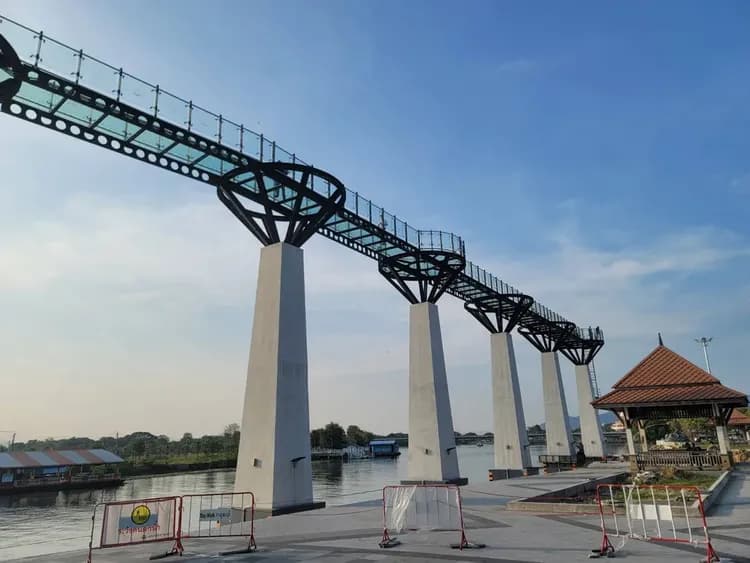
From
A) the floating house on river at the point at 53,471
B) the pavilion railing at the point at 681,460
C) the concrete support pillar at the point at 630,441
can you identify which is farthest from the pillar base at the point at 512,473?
the floating house on river at the point at 53,471

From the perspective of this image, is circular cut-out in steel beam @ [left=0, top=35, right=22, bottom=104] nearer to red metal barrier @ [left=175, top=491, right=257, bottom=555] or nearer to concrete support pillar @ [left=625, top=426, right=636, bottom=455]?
red metal barrier @ [left=175, top=491, right=257, bottom=555]

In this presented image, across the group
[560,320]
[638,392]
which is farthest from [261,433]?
[560,320]

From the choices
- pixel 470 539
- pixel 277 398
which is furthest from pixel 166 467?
pixel 470 539

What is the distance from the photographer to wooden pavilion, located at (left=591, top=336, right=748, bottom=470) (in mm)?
28172

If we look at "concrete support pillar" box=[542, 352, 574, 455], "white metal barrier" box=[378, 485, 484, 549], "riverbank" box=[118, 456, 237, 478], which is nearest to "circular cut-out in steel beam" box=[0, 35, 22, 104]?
"white metal barrier" box=[378, 485, 484, 549]

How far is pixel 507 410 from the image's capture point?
4338 cm

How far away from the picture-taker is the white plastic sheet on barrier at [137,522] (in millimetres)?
12352

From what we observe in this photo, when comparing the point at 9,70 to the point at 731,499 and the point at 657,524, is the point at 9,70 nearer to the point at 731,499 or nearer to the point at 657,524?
the point at 657,524

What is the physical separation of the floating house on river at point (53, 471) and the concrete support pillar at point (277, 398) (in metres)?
51.7

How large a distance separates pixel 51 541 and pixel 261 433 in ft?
57.4

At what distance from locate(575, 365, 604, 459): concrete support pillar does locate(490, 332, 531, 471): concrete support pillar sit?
19340 mm

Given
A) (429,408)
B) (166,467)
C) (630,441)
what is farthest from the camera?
(166,467)

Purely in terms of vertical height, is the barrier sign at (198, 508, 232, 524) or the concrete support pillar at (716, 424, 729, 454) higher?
the concrete support pillar at (716, 424, 729, 454)

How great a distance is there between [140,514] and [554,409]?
50750 mm
